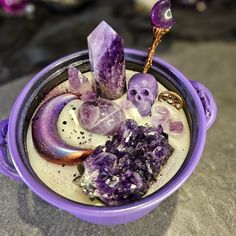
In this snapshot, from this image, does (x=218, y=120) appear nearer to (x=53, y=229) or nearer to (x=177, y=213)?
(x=177, y=213)

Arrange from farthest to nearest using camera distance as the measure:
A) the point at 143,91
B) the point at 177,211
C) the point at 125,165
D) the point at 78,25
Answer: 1. the point at 78,25
2. the point at 177,211
3. the point at 143,91
4. the point at 125,165

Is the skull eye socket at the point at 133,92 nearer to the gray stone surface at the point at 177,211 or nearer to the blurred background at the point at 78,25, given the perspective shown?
the gray stone surface at the point at 177,211

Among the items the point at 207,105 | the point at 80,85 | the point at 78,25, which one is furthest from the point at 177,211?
the point at 78,25

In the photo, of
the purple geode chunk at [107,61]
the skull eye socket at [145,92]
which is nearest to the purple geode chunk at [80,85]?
the purple geode chunk at [107,61]

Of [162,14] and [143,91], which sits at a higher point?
[162,14]

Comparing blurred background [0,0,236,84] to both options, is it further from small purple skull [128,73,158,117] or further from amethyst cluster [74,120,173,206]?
amethyst cluster [74,120,173,206]

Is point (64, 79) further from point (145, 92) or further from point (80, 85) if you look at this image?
point (145, 92)

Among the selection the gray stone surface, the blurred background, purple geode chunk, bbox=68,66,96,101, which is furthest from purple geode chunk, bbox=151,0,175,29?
the blurred background

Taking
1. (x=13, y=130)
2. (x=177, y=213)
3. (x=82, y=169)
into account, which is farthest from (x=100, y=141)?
(x=177, y=213)

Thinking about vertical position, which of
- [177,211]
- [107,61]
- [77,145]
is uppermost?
[107,61]
